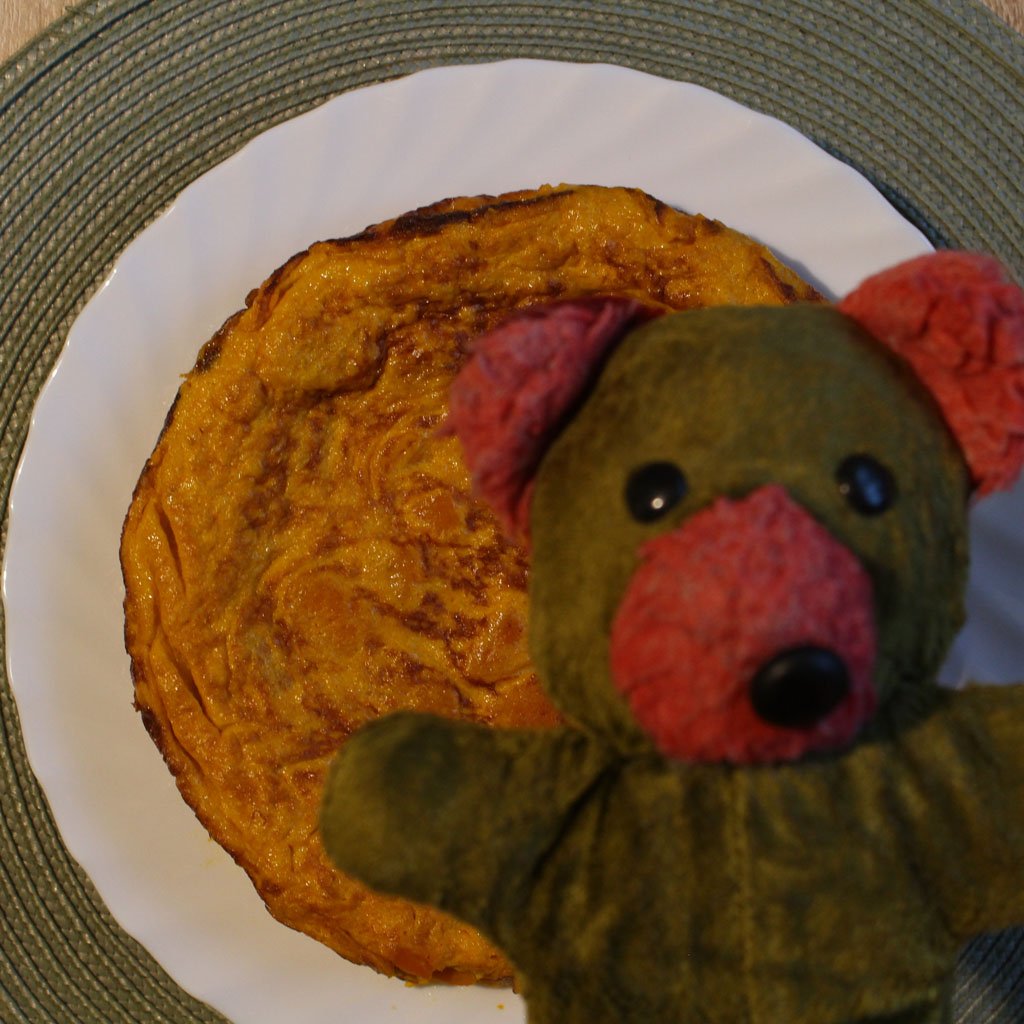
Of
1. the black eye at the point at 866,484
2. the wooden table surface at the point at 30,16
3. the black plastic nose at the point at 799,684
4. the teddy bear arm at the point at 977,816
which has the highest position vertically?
the wooden table surface at the point at 30,16

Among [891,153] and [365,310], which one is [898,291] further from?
[891,153]

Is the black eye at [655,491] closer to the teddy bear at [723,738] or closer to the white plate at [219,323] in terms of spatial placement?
the teddy bear at [723,738]

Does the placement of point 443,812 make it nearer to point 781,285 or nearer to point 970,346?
point 970,346

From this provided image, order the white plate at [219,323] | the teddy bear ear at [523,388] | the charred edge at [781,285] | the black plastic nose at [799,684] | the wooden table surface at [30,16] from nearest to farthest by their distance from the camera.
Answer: the black plastic nose at [799,684]
the teddy bear ear at [523,388]
the charred edge at [781,285]
the white plate at [219,323]
the wooden table surface at [30,16]

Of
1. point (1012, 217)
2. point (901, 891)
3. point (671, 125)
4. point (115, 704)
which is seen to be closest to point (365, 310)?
point (671, 125)

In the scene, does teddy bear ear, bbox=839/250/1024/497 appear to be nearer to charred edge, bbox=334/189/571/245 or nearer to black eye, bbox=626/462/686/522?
black eye, bbox=626/462/686/522

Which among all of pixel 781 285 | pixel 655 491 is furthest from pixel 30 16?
pixel 655 491

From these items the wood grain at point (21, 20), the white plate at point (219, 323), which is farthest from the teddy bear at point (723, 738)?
the wood grain at point (21, 20)
